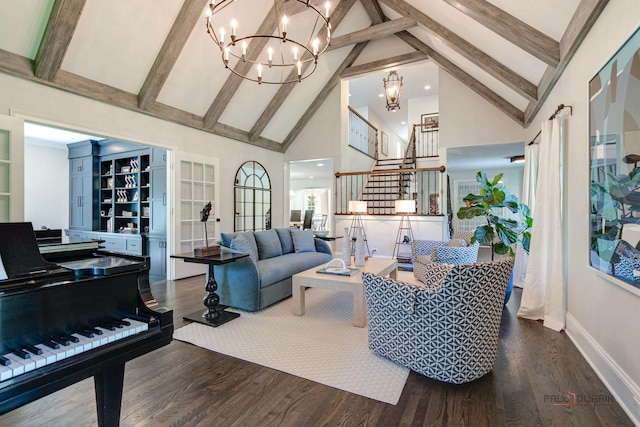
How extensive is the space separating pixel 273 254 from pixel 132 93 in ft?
10.1

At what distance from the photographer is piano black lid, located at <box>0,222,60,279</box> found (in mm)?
1284

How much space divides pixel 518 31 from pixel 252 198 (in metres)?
5.40

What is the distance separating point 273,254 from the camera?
4.43 meters

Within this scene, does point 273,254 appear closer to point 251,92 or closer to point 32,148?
point 251,92

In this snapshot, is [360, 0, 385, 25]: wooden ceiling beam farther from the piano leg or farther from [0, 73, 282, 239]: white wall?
the piano leg

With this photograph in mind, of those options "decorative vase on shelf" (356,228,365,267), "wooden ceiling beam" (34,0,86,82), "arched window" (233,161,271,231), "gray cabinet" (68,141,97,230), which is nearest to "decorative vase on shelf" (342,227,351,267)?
"decorative vase on shelf" (356,228,365,267)

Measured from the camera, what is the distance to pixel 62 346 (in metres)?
1.10

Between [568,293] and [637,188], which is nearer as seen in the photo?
[637,188]

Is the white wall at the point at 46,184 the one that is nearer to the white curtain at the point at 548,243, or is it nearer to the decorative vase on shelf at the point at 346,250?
the decorative vase on shelf at the point at 346,250

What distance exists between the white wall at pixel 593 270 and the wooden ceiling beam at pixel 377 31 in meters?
2.83

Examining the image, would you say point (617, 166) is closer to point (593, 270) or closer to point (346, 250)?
point (593, 270)

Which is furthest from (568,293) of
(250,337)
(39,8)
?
(39,8)

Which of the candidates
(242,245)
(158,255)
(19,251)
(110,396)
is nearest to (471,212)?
(242,245)

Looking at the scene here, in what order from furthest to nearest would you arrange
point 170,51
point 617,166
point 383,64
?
1. point 383,64
2. point 170,51
3. point 617,166
